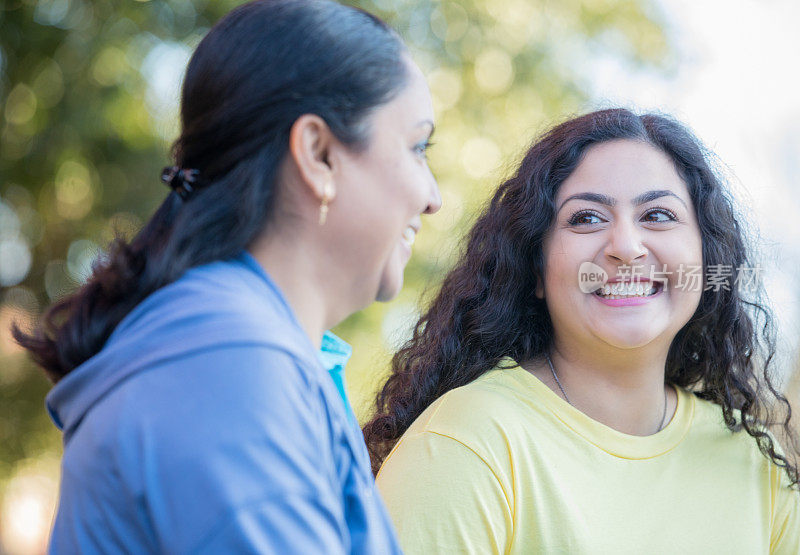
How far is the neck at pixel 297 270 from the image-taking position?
121 centimetres

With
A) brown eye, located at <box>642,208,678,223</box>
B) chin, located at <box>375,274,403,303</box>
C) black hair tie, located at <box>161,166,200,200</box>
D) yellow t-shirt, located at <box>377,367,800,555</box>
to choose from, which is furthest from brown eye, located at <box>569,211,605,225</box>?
black hair tie, located at <box>161,166,200,200</box>

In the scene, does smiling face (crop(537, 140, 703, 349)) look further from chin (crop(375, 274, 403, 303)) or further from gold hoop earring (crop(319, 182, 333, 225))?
gold hoop earring (crop(319, 182, 333, 225))

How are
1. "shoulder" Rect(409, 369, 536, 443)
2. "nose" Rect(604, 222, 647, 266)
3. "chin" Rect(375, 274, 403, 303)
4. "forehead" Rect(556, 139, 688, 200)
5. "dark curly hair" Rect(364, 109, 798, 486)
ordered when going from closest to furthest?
"chin" Rect(375, 274, 403, 303) < "shoulder" Rect(409, 369, 536, 443) < "nose" Rect(604, 222, 647, 266) < "forehead" Rect(556, 139, 688, 200) < "dark curly hair" Rect(364, 109, 798, 486)

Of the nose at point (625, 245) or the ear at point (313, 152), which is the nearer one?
the ear at point (313, 152)

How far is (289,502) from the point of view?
92 cm

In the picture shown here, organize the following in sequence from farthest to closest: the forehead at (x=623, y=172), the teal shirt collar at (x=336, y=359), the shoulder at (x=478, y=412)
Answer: the forehead at (x=623, y=172)
the shoulder at (x=478, y=412)
the teal shirt collar at (x=336, y=359)

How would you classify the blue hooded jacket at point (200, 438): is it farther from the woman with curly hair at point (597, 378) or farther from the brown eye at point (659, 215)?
the brown eye at point (659, 215)

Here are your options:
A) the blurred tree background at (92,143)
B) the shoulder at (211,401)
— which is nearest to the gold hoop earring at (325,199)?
the shoulder at (211,401)

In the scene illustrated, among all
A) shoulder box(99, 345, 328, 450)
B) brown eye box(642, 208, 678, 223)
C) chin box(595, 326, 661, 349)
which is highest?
brown eye box(642, 208, 678, 223)

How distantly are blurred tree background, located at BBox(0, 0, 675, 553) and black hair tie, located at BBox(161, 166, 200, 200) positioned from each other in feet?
7.59

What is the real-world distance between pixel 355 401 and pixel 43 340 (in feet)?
12.0

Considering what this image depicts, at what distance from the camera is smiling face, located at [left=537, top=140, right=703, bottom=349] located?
2027 millimetres

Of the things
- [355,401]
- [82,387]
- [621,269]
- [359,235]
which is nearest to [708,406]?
[621,269]

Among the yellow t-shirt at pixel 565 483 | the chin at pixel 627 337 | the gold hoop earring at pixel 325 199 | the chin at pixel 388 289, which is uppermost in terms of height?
the gold hoop earring at pixel 325 199
